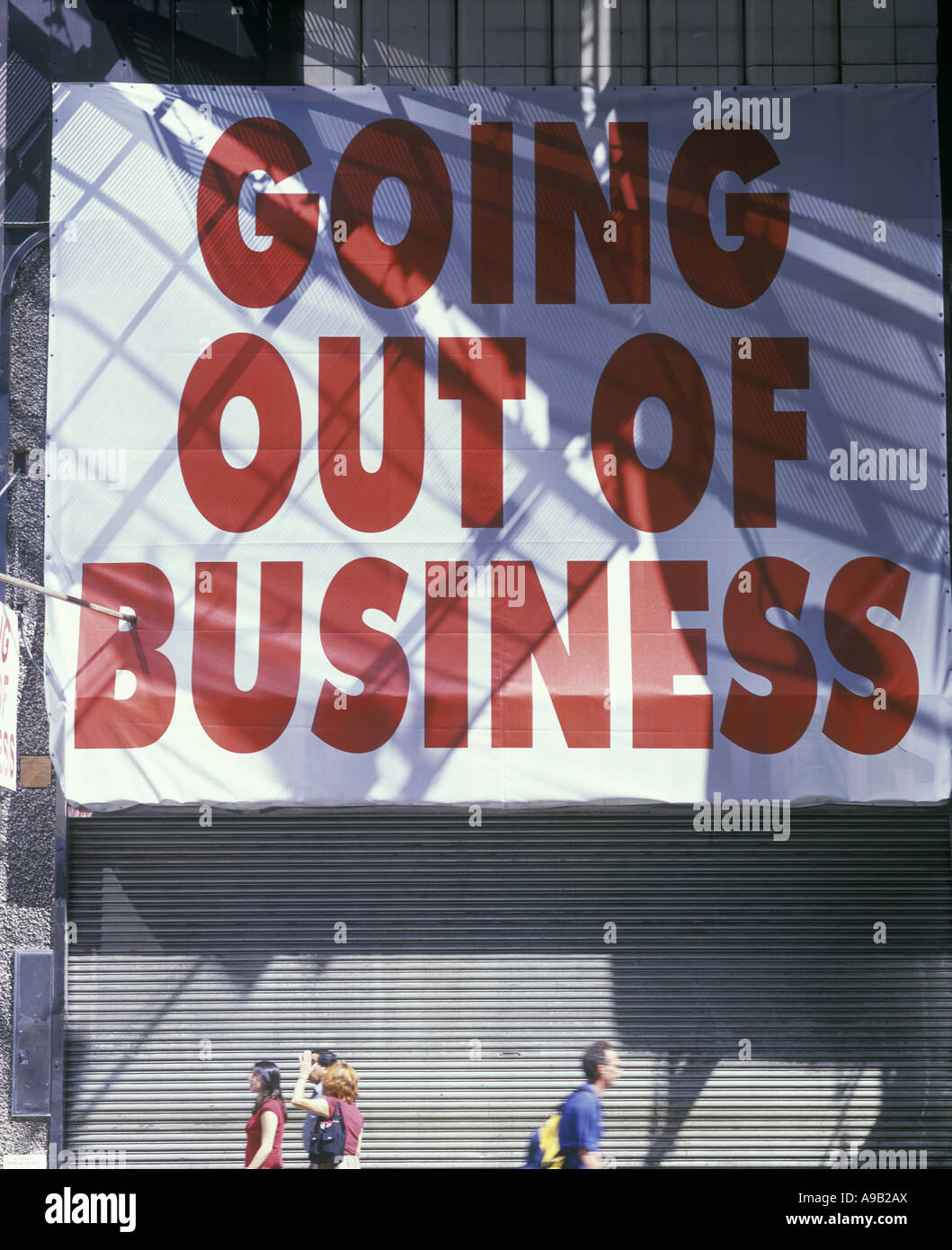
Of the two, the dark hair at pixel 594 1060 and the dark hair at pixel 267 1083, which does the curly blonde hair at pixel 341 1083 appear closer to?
the dark hair at pixel 267 1083

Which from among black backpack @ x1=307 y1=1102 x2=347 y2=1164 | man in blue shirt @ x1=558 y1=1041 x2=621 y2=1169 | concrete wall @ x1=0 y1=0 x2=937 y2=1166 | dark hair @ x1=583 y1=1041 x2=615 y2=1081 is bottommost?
black backpack @ x1=307 y1=1102 x2=347 y2=1164

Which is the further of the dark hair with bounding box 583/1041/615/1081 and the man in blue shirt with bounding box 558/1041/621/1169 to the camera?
the dark hair with bounding box 583/1041/615/1081

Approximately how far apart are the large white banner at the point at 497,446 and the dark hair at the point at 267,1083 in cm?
186

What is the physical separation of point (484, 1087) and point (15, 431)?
20.5 feet

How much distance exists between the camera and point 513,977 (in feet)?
26.9

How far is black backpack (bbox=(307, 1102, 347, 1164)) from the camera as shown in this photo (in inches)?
282

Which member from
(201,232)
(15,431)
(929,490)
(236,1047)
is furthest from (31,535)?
(929,490)

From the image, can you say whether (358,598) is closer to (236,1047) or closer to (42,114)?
(236,1047)

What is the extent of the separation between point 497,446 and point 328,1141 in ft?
16.5

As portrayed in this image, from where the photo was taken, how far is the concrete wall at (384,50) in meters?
8.62

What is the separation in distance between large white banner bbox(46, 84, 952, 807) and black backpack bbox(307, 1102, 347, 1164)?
222cm

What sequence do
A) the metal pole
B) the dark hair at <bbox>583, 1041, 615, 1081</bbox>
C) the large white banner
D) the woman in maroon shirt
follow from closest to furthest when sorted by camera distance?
the dark hair at <bbox>583, 1041, 615, 1081</bbox>, the woman in maroon shirt, the metal pole, the large white banner

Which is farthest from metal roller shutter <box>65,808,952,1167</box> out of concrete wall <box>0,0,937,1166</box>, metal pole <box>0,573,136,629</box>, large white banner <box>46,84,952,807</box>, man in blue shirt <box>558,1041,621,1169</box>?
concrete wall <box>0,0,937,1166</box>

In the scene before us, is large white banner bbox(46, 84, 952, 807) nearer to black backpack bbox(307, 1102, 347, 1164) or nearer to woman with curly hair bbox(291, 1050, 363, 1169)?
woman with curly hair bbox(291, 1050, 363, 1169)
